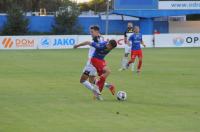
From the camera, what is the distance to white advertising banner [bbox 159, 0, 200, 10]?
2835 inches

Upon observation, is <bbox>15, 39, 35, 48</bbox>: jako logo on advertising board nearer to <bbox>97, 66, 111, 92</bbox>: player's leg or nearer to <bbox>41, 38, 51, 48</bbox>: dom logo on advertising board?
<bbox>41, 38, 51, 48</bbox>: dom logo on advertising board

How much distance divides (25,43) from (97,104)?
35.1 metres

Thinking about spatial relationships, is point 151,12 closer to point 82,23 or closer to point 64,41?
point 82,23

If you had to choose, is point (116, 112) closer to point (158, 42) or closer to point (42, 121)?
point (42, 121)

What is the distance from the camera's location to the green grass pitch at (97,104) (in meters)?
11.6

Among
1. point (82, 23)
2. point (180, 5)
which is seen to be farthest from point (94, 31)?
point (82, 23)

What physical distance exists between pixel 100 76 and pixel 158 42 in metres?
37.7

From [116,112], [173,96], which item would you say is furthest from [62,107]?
[173,96]

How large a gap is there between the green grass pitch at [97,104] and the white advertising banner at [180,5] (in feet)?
160

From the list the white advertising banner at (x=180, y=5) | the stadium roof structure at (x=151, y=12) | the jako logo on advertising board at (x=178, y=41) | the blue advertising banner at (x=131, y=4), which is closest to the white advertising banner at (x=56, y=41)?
the jako logo on advertising board at (x=178, y=41)

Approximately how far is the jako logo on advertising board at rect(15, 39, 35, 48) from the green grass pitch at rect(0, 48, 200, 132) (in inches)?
986

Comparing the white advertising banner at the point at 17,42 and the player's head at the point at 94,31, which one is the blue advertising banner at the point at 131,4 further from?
the player's head at the point at 94,31

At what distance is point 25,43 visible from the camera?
162 ft

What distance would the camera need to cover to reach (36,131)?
10898 millimetres
